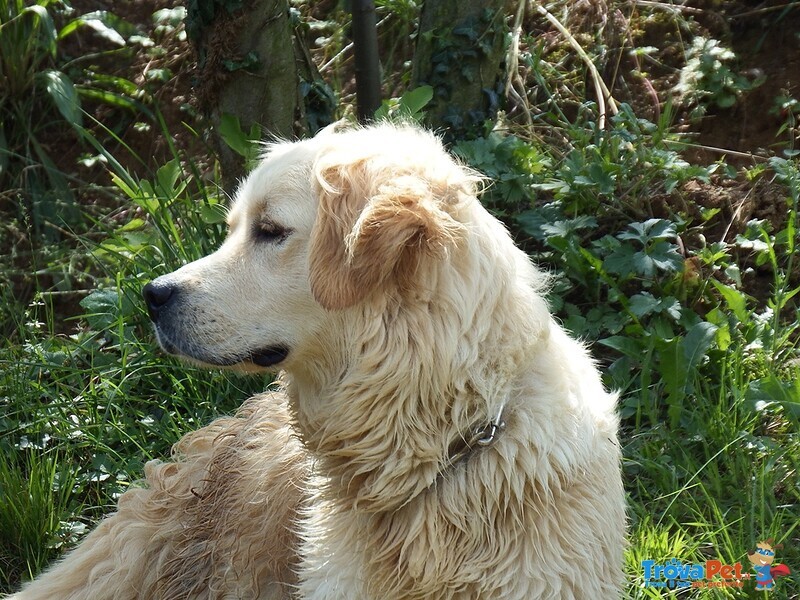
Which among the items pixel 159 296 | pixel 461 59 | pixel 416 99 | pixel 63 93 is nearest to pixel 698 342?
pixel 416 99

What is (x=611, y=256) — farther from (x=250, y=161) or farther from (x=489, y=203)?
(x=250, y=161)

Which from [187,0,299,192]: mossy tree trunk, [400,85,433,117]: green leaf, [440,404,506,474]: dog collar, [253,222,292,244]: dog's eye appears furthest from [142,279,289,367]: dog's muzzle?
[187,0,299,192]: mossy tree trunk

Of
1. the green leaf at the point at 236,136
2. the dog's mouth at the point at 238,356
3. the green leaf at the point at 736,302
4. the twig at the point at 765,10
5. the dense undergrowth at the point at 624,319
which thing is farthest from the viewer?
the twig at the point at 765,10

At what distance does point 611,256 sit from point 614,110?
1.34 metres

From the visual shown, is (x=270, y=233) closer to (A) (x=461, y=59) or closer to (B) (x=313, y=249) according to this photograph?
(B) (x=313, y=249)

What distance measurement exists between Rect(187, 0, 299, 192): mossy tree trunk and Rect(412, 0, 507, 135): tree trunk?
737 millimetres

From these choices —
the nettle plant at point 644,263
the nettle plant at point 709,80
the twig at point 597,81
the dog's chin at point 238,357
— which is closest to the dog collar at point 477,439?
the dog's chin at point 238,357

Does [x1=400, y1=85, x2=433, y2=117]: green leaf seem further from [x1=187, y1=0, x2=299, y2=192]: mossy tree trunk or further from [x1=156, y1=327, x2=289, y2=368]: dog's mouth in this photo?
[x1=156, y1=327, x2=289, y2=368]: dog's mouth

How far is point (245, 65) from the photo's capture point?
14.1ft

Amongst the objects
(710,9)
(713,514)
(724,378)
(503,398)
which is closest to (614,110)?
(710,9)

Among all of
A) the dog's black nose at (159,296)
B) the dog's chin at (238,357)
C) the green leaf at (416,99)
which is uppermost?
the dog's black nose at (159,296)

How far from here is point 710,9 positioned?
17.1 feet

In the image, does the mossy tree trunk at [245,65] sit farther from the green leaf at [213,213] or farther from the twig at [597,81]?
the twig at [597,81]

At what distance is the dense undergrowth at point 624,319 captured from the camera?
3.37 m
